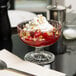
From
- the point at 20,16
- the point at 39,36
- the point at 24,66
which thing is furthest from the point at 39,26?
the point at 20,16

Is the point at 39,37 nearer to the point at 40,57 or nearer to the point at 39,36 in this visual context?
the point at 39,36

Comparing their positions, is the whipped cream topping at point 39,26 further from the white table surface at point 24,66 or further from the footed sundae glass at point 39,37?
the white table surface at point 24,66

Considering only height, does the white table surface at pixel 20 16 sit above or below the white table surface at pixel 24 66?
above

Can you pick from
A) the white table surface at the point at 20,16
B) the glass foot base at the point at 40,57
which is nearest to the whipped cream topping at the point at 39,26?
the glass foot base at the point at 40,57

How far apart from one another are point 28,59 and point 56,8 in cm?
37

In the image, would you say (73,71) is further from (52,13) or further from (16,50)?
(52,13)

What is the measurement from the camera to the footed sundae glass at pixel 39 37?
0.87 meters

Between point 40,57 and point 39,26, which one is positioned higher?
point 39,26

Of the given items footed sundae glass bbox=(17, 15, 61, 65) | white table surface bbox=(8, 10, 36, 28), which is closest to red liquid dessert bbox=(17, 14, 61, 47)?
footed sundae glass bbox=(17, 15, 61, 65)

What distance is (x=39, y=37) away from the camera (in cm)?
86

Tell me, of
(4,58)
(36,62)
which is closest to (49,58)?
(36,62)

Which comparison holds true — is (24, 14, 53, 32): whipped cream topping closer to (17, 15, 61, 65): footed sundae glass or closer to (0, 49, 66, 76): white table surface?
(17, 15, 61, 65): footed sundae glass

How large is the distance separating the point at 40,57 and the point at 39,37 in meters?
0.11

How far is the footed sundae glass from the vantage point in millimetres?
866
